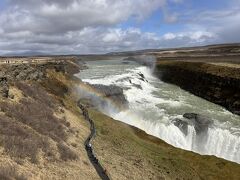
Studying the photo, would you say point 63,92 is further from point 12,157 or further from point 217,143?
point 12,157

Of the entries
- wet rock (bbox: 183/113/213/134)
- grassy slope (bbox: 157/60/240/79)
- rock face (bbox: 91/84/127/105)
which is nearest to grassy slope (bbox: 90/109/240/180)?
wet rock (bbox: 183/113/213/134)

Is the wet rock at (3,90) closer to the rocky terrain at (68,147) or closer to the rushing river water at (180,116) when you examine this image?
the rocky terrain at (68,147)

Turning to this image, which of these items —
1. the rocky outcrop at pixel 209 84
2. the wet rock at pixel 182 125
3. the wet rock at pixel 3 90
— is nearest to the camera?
the wet rock at pixel 3 90

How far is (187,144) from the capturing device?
137 feet

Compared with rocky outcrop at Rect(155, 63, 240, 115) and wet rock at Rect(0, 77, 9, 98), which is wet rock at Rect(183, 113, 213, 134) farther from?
wet rock at Rect(0, 77, 9, 98)

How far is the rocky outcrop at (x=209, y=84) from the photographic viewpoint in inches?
2307

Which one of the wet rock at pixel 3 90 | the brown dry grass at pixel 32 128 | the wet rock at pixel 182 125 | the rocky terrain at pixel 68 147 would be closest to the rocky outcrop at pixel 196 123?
the wet rock at pixel 182 125

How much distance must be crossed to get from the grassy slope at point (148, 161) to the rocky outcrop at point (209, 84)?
87.9 ft

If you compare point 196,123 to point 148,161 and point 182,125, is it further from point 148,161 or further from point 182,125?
point 148,161

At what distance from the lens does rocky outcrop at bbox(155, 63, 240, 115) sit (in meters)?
58.6

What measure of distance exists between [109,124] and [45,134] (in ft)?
37.3

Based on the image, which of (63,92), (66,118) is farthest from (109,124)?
(63,92)

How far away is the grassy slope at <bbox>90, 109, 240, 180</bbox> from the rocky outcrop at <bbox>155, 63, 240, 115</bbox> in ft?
87.9

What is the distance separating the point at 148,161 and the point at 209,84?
155 feet
